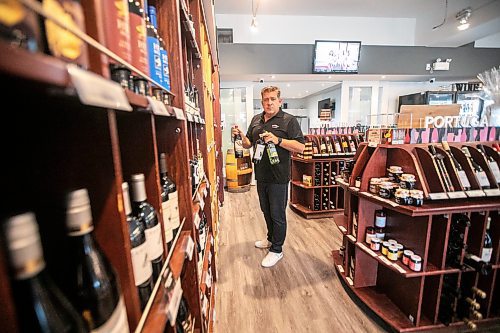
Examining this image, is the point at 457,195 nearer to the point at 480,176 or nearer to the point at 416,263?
the point at 480,176

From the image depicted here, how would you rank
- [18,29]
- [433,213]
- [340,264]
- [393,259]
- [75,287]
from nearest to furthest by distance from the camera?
[18,29]
[75,287]
[433,213]
[393,259]
[340,264]

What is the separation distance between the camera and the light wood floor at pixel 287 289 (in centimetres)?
177

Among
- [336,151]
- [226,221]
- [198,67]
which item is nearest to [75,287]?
[198,67]

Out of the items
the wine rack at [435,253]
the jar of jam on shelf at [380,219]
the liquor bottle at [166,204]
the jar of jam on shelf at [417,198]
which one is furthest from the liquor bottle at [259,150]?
the liquor bottle at [166,204]

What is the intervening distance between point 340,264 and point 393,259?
0.74 m

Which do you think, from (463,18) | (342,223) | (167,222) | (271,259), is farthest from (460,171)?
(463,18)

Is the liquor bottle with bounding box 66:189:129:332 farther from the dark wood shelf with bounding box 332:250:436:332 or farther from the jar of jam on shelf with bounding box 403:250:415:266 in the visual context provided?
the dark wood shelf with bounding box 332:250:436:332

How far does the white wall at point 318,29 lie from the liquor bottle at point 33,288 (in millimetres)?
5942

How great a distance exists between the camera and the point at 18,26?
0.23 metres

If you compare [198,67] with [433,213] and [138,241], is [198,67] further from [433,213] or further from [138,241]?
[433,213]

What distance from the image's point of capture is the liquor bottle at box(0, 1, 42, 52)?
0.22 metres

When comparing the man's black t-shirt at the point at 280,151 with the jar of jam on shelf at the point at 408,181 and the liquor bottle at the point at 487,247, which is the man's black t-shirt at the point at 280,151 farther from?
the liquor bottle at the point at 487,247

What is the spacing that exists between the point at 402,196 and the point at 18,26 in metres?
1.84

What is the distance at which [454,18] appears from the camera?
4.92m
